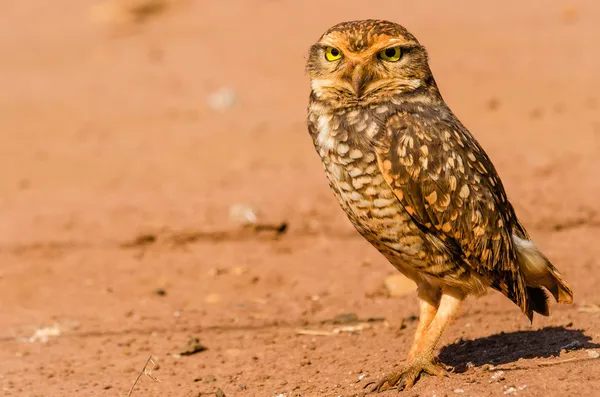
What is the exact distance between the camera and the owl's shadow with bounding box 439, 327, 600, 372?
17.2 ft

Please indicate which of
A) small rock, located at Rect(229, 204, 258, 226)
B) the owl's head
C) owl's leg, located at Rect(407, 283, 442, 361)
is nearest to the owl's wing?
the owl's head

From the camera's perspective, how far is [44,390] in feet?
17.4

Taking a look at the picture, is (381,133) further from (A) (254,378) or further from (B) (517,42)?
(B) (517,42)

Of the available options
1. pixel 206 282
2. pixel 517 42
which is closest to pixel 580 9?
pixel 517 42

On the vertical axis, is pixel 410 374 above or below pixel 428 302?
below

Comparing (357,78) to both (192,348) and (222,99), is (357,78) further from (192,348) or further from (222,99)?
(222,99)

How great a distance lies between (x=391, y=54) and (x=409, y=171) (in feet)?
2.04

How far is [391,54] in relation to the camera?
503 centimetres

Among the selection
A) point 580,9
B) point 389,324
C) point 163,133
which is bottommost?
point 389,324

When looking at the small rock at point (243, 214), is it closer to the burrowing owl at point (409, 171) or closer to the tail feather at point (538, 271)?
the burrowing owl at point (409, 171)

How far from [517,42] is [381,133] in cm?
866

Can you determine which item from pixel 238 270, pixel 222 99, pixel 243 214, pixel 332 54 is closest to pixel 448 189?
pixel 332 54

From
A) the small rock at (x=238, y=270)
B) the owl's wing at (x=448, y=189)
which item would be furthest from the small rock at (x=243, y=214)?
the owl's wing at (x=448, y=189)

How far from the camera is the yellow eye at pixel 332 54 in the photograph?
5.06m
